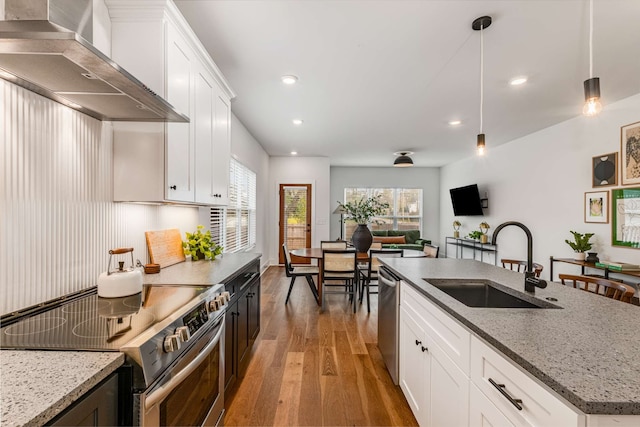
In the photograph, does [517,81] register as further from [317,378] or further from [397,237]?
[397,237]

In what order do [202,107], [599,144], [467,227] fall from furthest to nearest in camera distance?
[467,227], [599,144], [202,107]

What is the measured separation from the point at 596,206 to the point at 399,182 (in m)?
4.98

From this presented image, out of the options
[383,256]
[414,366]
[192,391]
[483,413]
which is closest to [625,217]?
[383,256]

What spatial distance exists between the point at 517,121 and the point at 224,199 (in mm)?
4390

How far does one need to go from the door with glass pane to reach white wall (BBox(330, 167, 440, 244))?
1270 millimetres

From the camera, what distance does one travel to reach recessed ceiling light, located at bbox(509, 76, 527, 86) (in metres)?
2.95

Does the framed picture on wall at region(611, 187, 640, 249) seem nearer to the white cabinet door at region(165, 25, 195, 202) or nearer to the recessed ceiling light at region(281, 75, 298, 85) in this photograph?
the recessed ceiling light at region(281, 75, 298, 85)

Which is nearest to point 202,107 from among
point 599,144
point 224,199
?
point 224,199

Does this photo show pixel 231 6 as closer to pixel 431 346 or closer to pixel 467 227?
pixel 431 346

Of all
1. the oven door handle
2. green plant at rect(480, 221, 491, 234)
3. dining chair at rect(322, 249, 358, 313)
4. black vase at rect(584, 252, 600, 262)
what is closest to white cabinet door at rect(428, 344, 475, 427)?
the oven door handle

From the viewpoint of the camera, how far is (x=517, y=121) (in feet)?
14.3

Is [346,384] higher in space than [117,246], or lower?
lower

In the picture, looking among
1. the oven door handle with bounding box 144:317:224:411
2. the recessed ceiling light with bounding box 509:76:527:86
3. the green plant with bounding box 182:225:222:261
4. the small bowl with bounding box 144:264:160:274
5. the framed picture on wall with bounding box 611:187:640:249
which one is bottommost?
the oven door handle with bounding box 144:317:224:411

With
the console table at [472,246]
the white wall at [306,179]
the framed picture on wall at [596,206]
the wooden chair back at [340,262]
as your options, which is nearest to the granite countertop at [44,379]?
the wooden chair back at [340,262]
